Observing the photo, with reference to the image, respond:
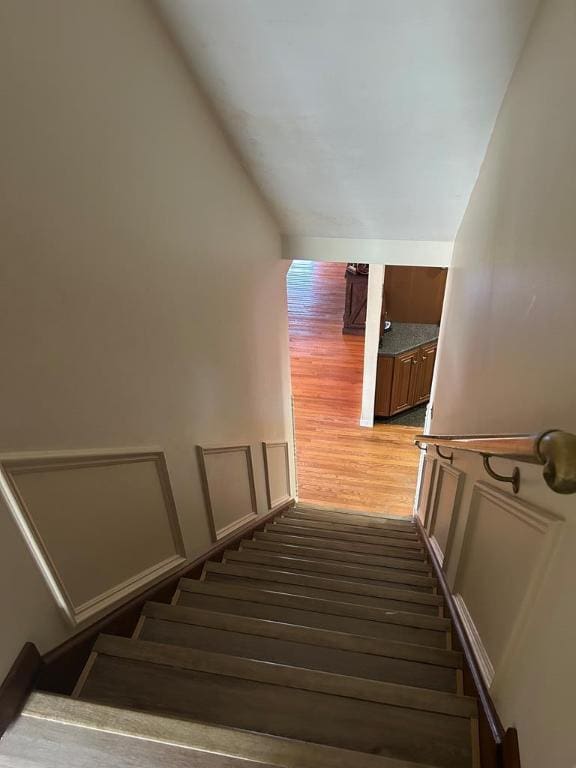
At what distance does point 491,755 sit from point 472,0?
2276 mm

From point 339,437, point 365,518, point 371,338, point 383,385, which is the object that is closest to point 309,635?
point 365,518

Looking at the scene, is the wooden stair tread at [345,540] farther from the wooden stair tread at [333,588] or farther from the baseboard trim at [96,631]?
the baseboard trim at [96,631]

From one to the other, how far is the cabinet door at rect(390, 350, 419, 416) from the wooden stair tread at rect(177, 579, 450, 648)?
434 centimetres

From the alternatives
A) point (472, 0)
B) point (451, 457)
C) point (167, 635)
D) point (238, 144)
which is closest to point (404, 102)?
point (472, 0)

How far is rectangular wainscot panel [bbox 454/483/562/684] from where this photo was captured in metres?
1.13

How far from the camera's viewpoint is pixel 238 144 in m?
2.49

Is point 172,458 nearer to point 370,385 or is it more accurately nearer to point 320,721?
point 320,721

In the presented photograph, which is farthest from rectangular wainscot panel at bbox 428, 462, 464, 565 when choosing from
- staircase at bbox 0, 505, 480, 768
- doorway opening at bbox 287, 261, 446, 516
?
doorway opening at bbox 287, 261, 446, 516

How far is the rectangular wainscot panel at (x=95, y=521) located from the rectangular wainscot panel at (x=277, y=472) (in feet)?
5.72

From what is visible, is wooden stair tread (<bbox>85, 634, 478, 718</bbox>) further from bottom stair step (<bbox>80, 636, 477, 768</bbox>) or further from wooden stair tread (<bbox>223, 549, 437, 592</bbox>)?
wooden stair tread (<bbox>223, 549, 437, 592</bbox>)

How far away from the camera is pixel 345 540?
3.29m

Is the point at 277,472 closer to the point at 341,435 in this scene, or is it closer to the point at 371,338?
the point at 341,435

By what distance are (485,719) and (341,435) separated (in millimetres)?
5021

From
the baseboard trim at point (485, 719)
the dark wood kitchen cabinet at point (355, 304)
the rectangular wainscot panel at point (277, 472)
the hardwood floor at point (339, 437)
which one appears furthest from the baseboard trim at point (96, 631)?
the dark wood kitchen cabinet at point (355, 304)
